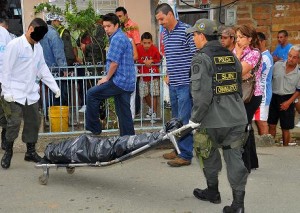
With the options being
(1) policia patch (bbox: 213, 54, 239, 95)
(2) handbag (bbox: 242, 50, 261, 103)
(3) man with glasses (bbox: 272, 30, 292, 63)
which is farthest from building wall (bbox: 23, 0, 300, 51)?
(1) policia patch (bbox: 213, 54, 239, 95)

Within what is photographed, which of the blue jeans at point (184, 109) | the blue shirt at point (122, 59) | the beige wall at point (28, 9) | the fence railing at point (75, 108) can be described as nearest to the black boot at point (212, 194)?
the blue jeans at point (184, 109)

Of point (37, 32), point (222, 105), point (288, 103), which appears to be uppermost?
point (37, 32)

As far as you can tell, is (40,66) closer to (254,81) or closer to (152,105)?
(152,105)

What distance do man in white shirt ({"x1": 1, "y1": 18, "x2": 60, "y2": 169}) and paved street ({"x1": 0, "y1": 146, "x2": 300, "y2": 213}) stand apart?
0.49m

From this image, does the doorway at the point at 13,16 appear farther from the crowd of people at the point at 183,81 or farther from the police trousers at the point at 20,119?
the police trousers at the point at 20,119

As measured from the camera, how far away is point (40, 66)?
6.04 metres

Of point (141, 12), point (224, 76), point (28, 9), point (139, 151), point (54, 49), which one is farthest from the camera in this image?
point (141, 12)

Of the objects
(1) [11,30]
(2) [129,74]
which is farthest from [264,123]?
(1) [11,30]

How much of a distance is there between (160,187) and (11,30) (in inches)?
221

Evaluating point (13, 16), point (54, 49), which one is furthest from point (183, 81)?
point (13, 16)

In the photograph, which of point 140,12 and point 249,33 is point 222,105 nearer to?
point 249,33

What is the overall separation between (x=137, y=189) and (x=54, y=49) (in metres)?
3.41

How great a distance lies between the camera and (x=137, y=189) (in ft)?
17.2

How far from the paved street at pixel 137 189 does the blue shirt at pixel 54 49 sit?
6.44 ft
